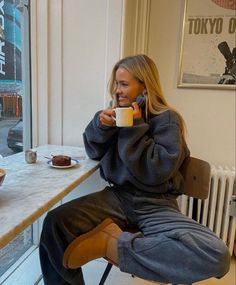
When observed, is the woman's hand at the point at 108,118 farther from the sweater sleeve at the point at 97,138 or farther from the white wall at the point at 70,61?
the white wall at the point at 70,61

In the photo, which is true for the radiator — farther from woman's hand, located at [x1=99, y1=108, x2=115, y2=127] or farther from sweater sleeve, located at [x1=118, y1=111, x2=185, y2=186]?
woman's hand, located at [x1=99, y1=108, x2=115, y2=127]

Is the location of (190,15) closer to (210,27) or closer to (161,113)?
(210,27)

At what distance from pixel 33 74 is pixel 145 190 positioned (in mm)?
965

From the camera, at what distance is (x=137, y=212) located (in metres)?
1.09

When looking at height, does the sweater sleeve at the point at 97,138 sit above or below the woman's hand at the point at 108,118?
below

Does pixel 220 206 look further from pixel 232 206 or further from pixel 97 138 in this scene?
pixel 97 138

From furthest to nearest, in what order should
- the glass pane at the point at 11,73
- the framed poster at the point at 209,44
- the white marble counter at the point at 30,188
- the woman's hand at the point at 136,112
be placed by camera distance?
the framed poster at the point at 209,44 → the glass pane at the point at 11,73 → the woman's hand at the point at 136,112 → the white marble counter at the point at 30,188

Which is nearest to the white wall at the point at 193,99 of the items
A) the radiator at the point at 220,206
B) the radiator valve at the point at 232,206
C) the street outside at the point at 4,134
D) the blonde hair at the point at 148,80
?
the radiator at the point at 220,206

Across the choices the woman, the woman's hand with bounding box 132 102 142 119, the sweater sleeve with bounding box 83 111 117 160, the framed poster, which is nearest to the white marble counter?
the sweater sleeve with bounding box 83 111 117 160

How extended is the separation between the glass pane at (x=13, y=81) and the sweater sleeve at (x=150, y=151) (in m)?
0.73

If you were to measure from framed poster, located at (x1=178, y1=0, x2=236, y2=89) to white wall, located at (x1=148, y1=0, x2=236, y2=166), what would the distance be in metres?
0.05

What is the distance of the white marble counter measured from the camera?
24.0 inches

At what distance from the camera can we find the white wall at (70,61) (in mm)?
1447

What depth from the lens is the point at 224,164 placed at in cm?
180
